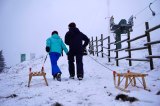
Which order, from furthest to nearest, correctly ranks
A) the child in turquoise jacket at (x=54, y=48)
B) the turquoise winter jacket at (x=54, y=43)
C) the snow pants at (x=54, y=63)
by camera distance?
the turquoise winter jacket at (x=54, y=43)
the child in turquoise jacket at (x=54, y=48)
the snow pants at (x=54, y=63)

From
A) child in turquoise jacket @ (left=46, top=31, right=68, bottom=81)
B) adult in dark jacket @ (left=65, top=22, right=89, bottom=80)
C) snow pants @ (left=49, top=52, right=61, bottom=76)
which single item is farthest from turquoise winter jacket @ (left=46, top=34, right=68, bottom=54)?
adult in dark jacket @ (left=65, top=22, right=89, bottom=80)

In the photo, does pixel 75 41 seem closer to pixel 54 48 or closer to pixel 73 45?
pixel 73 45

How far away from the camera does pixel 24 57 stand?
34375 mm

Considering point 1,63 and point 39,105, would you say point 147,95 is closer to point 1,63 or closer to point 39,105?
point 39,105

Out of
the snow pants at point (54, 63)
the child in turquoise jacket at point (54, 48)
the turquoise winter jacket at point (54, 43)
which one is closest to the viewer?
the snow pants at point (54, 63)

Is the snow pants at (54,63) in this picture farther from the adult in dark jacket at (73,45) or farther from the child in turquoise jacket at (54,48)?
the adult in dark jacket at (73,45)

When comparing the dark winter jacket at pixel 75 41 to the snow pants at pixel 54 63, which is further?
the dark winter jacket at pixel 75 41

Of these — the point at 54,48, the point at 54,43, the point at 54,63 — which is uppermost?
the point at 54,43

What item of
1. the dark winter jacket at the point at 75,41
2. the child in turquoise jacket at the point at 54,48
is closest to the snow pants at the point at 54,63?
the child in turquoise jacket at the point at 54,48

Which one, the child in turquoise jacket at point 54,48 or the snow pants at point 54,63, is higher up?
the child in turquoise jacket at point 54,48

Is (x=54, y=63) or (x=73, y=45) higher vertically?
(x=73, y=45)

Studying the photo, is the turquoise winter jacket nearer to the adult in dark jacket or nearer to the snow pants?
the snow pants

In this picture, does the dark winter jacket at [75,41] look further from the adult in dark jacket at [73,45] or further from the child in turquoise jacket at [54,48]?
the child in turquoise jacket at [54,48]

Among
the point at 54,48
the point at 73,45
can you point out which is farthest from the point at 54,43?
the point at 73,45
